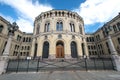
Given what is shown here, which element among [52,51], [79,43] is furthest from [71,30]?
[52,51]

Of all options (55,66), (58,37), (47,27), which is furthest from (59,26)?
(55,66)

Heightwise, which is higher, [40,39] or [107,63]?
[40,39]

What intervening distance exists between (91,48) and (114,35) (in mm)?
11088

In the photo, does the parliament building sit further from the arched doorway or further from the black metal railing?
the black metal railing

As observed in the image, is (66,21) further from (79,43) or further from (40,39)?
(40,39)

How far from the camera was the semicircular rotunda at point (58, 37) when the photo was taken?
20.0 metres

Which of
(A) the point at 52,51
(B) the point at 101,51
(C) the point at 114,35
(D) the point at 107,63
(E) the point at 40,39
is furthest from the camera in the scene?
(B) the point at 101,51

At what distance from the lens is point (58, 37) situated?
68.3ft

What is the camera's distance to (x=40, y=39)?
2150cm

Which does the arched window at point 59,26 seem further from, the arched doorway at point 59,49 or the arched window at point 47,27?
the arched doorway at point 59,49

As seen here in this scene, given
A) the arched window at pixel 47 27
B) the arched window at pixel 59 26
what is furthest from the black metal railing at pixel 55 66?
the arched window at pixel 47 27

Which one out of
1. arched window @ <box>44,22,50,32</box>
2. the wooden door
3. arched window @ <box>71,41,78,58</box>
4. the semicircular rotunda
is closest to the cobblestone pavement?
the semicircular rotunda

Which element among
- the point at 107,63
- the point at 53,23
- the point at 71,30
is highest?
the point at 53,23

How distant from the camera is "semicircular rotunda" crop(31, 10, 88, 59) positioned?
20031mm
